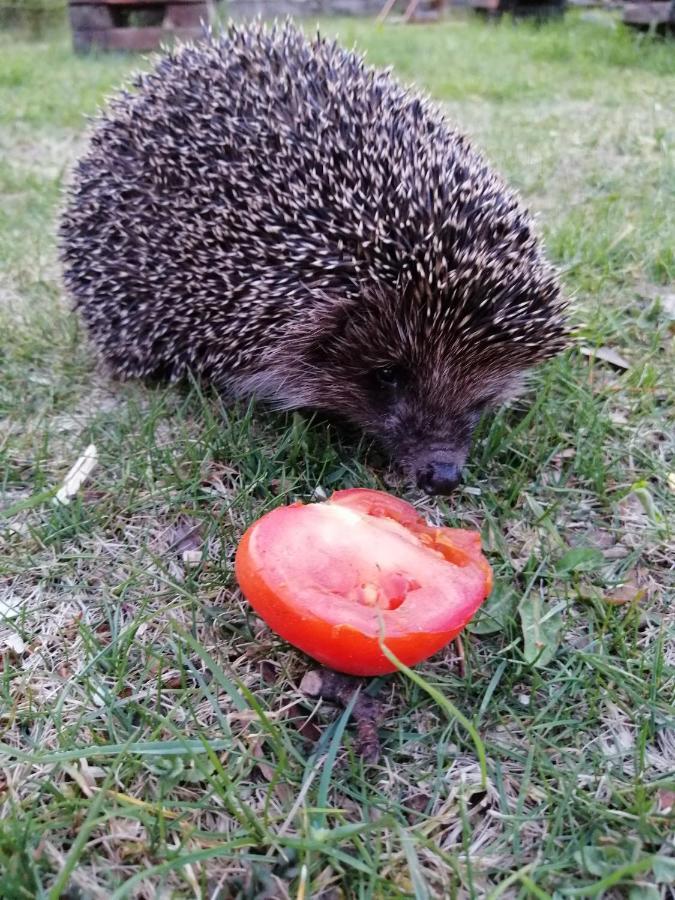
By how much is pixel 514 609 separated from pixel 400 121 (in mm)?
2089

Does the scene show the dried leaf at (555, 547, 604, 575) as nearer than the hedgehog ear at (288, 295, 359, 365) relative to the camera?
Yes

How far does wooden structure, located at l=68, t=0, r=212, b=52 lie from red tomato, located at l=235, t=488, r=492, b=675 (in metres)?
10.7

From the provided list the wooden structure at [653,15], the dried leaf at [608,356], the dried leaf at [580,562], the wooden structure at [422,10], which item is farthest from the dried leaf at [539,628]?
the wooden structure at [422,10]

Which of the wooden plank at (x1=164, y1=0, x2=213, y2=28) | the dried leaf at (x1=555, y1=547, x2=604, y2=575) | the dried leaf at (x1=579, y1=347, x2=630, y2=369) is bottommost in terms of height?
the dried leaf at (x1=555, y1=547, x2=604, y2=575)

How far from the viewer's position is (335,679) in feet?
6.59

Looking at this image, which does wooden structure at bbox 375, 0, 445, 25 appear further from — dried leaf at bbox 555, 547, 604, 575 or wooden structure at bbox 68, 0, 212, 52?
dried leaf at bbox 555, 547, 604, 575

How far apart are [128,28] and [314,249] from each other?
1002 cm

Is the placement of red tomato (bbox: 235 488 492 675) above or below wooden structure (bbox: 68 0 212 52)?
below

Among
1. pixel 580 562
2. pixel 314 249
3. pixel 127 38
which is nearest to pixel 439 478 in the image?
pixel 580 562

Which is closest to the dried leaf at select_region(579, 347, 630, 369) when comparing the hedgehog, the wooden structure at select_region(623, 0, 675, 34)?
the hedgehog

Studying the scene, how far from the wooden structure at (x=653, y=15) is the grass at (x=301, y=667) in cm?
890

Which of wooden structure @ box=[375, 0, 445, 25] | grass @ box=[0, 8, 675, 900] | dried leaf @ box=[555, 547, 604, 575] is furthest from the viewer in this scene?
wooden structure @ box=[375, 0, 445, 25]

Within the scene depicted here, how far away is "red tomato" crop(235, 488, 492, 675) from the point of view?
1.76 m

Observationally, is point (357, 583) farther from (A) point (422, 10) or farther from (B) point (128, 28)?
(A) point (422, 10)
